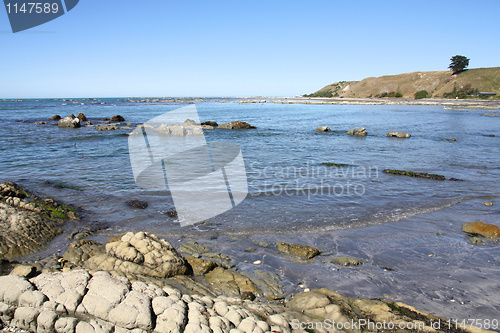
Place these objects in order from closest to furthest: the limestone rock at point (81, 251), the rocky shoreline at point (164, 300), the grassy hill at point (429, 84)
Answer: the rocky shoreline at point (164, 300)
the limestone rock at point (81, 251)
the grassy hill at point (429, 84)

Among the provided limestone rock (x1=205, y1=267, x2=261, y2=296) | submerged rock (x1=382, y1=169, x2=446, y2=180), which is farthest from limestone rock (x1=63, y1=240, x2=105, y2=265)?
submerged rock (x1=382, y1=169, x2=446, y2=180)

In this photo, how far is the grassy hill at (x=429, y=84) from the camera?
9900 centimetres

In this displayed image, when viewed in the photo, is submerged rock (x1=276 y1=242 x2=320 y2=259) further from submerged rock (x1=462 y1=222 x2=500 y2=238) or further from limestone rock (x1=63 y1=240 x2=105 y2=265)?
submerged rock (x1=462 y1=222 x2=500 y2=238)

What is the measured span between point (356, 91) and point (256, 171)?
147085mm

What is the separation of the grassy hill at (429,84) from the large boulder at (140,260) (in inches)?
4463

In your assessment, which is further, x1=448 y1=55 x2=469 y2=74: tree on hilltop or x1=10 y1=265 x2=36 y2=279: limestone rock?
x1=448 y1=55 x2=469 y2=74: tree on hilltop

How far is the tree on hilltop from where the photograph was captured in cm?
11062

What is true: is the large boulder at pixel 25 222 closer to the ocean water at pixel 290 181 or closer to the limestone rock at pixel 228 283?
the ocean water at pixel 290 181

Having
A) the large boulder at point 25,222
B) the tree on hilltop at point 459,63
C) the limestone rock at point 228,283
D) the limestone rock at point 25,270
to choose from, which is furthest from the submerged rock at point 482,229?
the tree on hilltop at point 459,63

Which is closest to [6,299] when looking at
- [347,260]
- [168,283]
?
[168,283]

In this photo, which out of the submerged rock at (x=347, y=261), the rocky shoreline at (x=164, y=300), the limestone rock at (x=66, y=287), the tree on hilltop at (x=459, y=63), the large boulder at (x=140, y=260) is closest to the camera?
the rocky shoreline at (x=164, y=300)

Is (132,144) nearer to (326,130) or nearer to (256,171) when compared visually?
(256,171)

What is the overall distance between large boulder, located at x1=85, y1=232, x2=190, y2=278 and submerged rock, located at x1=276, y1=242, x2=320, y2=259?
220 centimetres

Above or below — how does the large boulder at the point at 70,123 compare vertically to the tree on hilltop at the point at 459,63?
below
